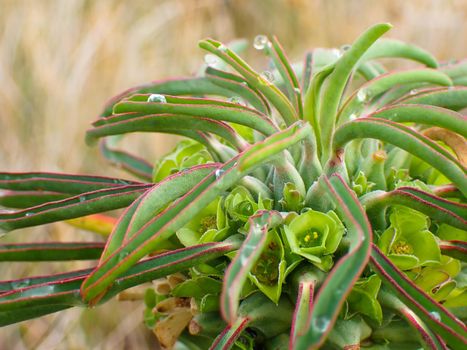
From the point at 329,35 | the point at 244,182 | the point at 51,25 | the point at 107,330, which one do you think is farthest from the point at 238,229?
the point at 329,35

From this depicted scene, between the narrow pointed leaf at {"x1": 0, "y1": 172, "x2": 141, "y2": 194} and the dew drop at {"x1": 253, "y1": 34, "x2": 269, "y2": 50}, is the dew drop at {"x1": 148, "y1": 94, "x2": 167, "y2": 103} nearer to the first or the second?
the narrow pointed leaf at {"x1": 0, "y1": 172, "x2": 141, "y2": 194}

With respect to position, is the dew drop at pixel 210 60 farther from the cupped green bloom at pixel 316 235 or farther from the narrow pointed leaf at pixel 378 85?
the cupped green bloom at pixel 316 235

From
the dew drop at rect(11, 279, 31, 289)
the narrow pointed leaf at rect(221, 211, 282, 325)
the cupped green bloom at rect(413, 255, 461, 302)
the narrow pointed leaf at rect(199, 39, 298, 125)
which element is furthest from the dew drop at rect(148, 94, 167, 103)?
the cupped green bloom at rect(413, 255, 461, 302)

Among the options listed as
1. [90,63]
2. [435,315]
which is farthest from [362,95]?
[90,63]

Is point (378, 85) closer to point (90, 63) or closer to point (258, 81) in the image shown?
Answer: point (258, 81)

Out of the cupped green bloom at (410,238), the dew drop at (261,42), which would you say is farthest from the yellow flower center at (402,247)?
the dew drop at (261,42)

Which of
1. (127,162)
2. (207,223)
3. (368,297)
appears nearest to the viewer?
(368,297)
